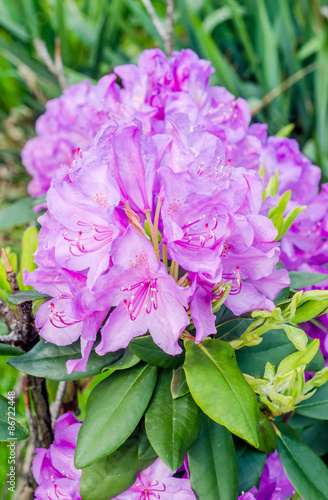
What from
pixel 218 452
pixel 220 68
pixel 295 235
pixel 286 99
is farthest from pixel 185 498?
pixel 286 99

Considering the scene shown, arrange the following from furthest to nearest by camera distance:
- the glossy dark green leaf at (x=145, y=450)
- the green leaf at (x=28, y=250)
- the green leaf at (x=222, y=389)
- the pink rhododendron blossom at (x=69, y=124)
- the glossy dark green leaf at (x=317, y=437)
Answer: the glossy dark green leaf at (x=317, y=437) < the pink rhododendron blossom at (x=69, y=124) < the green leaf at (x=28, y=250) < the glossy dark green leaf at (x=145, y=450) < the green leaf at (x=222, y=389)

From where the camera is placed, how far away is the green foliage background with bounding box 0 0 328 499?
2320mm

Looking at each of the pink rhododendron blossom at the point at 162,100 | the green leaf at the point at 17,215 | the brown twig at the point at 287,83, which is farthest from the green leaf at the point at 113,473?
the brown twig at the point at 287,83

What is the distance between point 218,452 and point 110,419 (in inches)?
6.3

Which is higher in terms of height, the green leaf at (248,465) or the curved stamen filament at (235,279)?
the curved stamen filament at (235,279)

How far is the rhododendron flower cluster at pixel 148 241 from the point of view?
0.63 m

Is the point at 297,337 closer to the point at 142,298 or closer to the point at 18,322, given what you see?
the point at 142,298

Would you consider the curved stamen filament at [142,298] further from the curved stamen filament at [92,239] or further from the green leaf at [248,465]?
the green leaf at [248,465]

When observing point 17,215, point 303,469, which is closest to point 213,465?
point 303,469

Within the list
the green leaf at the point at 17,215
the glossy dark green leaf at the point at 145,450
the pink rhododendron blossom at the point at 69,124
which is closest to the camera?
the glossy dark green leaf at the point at 145,450

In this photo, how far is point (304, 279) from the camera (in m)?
0.89

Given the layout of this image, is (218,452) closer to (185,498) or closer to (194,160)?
(185,498)

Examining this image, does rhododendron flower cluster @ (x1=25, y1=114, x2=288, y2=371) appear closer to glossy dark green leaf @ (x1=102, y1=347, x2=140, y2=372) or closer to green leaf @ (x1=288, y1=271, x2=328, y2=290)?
glossy dark green leaf @ (x1=102, y1=347, x2=140, y2=372)

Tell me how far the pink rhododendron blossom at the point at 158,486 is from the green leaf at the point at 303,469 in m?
0.18
